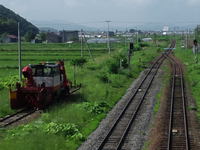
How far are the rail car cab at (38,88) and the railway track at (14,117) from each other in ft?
2.05

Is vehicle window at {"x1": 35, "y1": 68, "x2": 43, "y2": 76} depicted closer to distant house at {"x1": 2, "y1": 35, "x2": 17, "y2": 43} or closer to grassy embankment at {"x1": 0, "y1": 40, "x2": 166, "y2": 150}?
grassy embankment at {"x1": 0, "y1": 40, "x2": 166, "y2": 150}

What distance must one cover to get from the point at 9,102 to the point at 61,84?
401 cm

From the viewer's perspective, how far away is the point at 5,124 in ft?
63.3

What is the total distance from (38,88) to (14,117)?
243 cm

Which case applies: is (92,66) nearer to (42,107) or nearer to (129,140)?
(42,107)

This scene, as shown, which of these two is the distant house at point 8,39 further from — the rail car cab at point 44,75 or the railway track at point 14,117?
the railway track at point 14,117

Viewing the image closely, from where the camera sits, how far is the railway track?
1951cm

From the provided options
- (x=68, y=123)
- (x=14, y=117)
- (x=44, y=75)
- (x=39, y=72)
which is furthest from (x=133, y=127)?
(x=39, y=72)

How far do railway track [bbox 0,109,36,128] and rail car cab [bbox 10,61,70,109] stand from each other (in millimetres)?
624

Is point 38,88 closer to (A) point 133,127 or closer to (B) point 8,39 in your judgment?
(A) point 133,127

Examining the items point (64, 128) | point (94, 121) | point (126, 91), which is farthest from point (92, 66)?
point (64, 128)

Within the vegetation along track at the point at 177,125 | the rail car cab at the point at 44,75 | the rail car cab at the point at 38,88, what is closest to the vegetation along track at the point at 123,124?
the vegetation along track at the point at 177,125

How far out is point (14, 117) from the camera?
69.7 ft

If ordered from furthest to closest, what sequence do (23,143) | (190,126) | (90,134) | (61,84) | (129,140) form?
(61,84) → (190,126) → (90,134) → (129,140) → (23,143)
